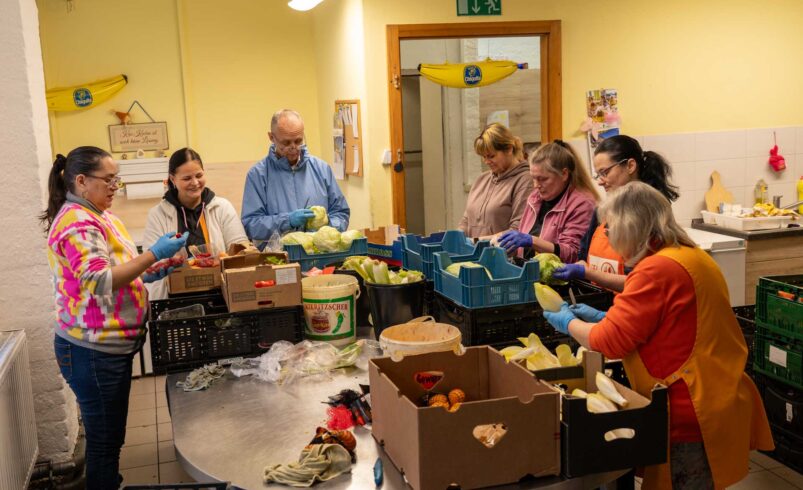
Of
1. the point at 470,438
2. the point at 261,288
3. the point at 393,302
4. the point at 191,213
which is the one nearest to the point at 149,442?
the point at 191,213

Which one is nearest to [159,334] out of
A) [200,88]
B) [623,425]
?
[623,425]

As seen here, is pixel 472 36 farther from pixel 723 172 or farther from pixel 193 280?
pixel 193 280

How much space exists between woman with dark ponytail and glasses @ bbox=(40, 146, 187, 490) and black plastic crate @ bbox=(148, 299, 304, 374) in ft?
1.07

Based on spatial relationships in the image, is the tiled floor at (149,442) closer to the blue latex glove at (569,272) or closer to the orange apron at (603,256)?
the blue latex glove at (569,272)

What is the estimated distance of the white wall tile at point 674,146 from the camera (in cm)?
592

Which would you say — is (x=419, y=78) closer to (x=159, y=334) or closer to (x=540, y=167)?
(x=540, y=167)

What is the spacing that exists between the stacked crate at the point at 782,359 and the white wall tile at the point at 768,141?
9.27 feet

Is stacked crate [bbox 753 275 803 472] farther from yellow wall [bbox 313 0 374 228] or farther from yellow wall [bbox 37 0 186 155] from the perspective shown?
yellow wall [bbox 37 0 186 155]

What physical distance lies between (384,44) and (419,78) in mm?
2615

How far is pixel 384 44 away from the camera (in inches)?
214

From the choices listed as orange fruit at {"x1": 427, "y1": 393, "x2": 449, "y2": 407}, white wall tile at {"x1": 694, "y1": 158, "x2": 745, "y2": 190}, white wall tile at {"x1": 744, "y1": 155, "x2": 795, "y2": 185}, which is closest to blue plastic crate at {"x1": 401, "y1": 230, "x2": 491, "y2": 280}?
orange fruit at {"x1": 427, "y1": 393, "x2": 449, "y2": 407}

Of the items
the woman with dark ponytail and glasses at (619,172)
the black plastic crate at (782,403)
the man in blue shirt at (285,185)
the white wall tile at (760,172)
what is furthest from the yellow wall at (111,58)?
the black plastic crate at (782,403)

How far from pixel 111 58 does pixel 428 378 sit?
5.44 meters

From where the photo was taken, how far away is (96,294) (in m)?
2.82
